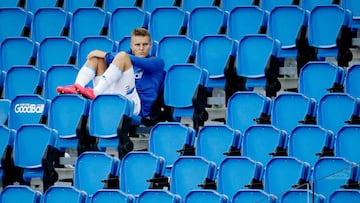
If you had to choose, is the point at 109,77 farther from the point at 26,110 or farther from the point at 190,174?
the point at 190,174

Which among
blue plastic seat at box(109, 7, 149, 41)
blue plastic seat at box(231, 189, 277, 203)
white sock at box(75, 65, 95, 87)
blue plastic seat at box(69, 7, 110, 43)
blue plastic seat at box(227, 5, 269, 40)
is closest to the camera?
blue plastic seat at box(231, 189, 277, 203)

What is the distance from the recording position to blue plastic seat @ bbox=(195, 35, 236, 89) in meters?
12.5

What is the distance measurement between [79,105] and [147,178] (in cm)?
119

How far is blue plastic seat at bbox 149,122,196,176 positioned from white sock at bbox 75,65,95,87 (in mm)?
915

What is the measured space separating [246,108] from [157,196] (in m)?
1.45

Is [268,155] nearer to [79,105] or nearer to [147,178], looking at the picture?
[147,178]

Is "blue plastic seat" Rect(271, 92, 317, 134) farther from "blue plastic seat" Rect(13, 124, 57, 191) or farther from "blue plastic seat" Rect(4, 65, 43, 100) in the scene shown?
"blue plastic seat" Rect(4, 65, 43, 100)

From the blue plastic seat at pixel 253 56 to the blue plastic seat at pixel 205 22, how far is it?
0.78m

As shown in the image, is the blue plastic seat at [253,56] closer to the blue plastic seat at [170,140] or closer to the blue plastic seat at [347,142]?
the blue plastic seat at [170,140]

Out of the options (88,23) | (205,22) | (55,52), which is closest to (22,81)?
(55,52)

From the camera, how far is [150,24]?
43.8ft

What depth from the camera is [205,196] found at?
1057 centimetres

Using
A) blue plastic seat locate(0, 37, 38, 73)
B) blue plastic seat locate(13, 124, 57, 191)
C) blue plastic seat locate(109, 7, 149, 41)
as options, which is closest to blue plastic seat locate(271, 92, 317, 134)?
blue plastic seat locate(13, 124, 57, 191)

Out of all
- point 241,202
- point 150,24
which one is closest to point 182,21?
point 150,24
